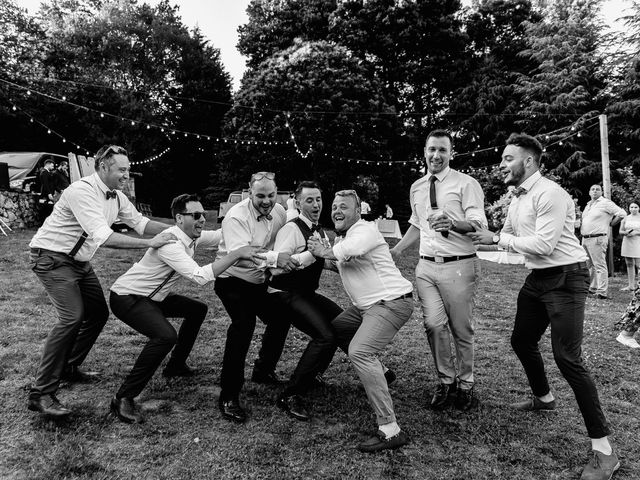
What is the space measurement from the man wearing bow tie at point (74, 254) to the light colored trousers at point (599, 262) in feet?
29.6

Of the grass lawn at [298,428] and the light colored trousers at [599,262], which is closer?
the grass lawn at [298,428]

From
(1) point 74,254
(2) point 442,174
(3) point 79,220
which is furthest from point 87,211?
(2) point 442,174

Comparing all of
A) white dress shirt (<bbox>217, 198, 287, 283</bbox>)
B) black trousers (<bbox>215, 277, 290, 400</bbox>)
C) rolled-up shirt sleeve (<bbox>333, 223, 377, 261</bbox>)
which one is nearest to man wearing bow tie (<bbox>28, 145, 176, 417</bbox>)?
white dress shirt (<bbox>217, 198, 287, 283</bbox>)

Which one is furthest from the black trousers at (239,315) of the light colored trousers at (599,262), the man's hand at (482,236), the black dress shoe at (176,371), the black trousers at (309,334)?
the light colored trousers at (599,262)

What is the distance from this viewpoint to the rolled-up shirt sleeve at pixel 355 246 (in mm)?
3709

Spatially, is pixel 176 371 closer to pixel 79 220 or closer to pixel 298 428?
pixel 298 428

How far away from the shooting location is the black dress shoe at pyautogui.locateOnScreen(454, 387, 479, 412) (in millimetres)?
4203

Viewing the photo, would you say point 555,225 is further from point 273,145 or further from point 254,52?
point 254,52

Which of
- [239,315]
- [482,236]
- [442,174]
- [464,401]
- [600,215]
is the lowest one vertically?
[464,401]

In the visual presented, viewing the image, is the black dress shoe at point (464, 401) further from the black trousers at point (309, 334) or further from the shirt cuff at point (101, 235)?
the shirt cuff at point (101, 235)

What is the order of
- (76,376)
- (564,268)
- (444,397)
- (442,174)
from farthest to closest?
(76,376), (442,174), (444,397), (564,268)

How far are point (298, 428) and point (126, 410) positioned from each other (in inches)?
53.9

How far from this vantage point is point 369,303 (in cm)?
389

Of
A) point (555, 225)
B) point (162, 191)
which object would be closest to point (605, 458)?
point (555, 225)
